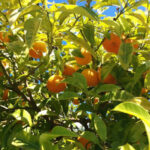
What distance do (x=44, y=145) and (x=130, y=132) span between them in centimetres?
42

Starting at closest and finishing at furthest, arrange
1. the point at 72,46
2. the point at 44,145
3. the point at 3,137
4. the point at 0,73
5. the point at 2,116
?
1. the point at 44,145
2. the point at 3,137
3. the point at 72,46
4. the point at 0,73
5. the point at 2,116

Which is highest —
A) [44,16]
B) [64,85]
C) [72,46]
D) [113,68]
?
[44,16]

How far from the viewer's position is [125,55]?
3.09 feet

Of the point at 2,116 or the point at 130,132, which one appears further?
the point at 2,116

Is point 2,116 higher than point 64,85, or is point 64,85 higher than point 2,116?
point 64,85

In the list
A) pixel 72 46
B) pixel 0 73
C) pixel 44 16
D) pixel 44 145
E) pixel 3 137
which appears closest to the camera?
pixel 44 145

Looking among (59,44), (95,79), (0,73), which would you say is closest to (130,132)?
(95,79)

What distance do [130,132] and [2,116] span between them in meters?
1.00

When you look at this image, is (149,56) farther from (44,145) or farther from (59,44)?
(44,145)

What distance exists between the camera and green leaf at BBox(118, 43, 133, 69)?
92 cm

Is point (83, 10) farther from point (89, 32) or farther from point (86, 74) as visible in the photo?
point (86, 74)

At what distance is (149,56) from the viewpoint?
3.86 feet

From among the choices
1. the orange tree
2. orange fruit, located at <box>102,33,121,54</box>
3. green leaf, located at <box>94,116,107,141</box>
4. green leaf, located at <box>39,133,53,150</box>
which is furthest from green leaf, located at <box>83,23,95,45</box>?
green leaf, located at <box>39,133,53,150</box>

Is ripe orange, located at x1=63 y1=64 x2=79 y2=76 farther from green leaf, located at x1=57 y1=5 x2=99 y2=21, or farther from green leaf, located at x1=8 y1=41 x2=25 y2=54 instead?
green leaf, located at x1=57 y1=5 x2=99 y2=21
